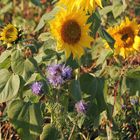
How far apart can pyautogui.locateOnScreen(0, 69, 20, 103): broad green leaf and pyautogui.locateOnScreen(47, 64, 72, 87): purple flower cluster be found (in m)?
0.10

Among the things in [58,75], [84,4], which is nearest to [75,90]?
[58,75]

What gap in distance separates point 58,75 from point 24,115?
0.17 meters

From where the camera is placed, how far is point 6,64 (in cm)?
171

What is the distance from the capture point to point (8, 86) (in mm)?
1603

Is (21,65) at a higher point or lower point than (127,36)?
higher

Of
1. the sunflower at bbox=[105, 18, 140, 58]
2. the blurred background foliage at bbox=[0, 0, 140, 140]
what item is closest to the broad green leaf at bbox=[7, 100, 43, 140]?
the blurred background foliage at bbox=[0, 0, 140, 140]

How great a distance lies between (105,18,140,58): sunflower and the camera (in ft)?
6.45

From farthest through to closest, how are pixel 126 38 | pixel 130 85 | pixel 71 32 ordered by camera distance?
pixel 126 38, pixel 130 85, pixel 71 32

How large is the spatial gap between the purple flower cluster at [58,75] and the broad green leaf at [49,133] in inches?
6.0

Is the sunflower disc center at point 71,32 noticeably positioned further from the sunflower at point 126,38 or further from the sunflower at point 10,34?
the sunflower at point 126,38

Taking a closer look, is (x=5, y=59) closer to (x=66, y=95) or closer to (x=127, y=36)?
(x=66, y=95)

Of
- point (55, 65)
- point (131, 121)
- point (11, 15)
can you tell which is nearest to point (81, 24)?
point (55, 65)

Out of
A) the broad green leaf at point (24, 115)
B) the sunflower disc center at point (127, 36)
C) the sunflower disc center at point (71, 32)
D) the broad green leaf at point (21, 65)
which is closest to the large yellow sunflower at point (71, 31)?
the sunflower disc center at point (71, 32)

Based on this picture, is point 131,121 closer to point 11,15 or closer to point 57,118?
point 57,118
